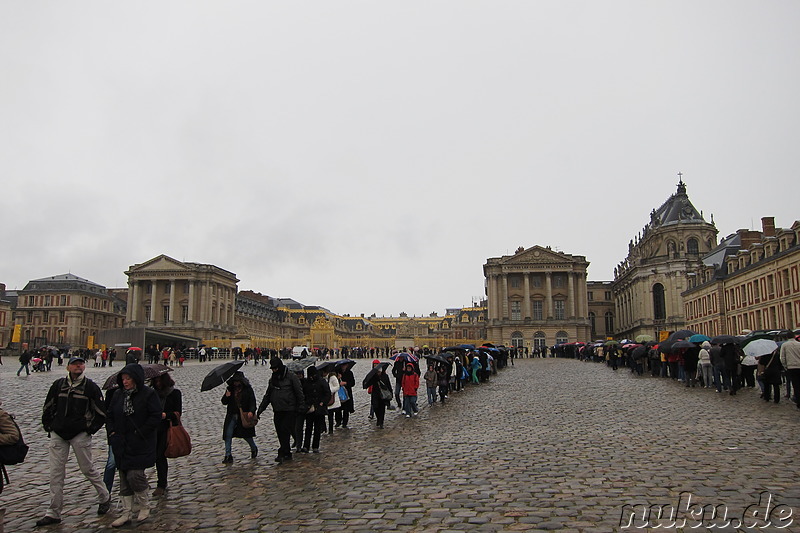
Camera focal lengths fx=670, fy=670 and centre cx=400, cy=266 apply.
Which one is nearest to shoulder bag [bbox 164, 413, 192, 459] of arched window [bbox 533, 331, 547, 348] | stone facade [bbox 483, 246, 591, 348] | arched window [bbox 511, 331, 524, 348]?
stone facade [bbox 483, 246, 591, 348]

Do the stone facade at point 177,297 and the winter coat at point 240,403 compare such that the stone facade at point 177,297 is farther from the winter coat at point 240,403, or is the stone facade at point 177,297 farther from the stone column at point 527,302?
the winter coat at point 240,403

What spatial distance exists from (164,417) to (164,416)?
0.13 feet

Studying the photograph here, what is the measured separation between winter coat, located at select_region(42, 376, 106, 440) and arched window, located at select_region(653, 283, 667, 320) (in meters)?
93.0

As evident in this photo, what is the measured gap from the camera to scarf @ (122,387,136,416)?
781 cm

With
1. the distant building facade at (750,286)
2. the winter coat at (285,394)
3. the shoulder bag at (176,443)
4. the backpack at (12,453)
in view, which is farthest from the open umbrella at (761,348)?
the distant building facade at (750,286)

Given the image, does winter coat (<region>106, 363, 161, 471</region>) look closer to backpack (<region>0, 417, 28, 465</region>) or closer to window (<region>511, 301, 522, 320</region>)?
backpack (<region>0, 417, 28, 465</region>)

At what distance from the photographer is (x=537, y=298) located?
100 metres

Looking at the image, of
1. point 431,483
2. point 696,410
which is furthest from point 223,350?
point 431,483

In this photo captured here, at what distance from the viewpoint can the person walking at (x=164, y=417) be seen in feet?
29.7

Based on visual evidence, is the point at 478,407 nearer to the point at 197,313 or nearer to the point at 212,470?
the point at 212,470

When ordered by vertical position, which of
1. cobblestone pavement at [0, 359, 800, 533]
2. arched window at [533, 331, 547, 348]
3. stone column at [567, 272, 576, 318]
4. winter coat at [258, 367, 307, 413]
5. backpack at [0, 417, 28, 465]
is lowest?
cobblestone pavement at [0, 359, 800, 533]

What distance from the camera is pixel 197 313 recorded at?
104m

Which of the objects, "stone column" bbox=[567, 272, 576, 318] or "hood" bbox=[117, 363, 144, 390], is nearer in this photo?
"hood" bbox=[117, 363, 144, 390]

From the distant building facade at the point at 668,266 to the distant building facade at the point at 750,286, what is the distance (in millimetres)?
17719
